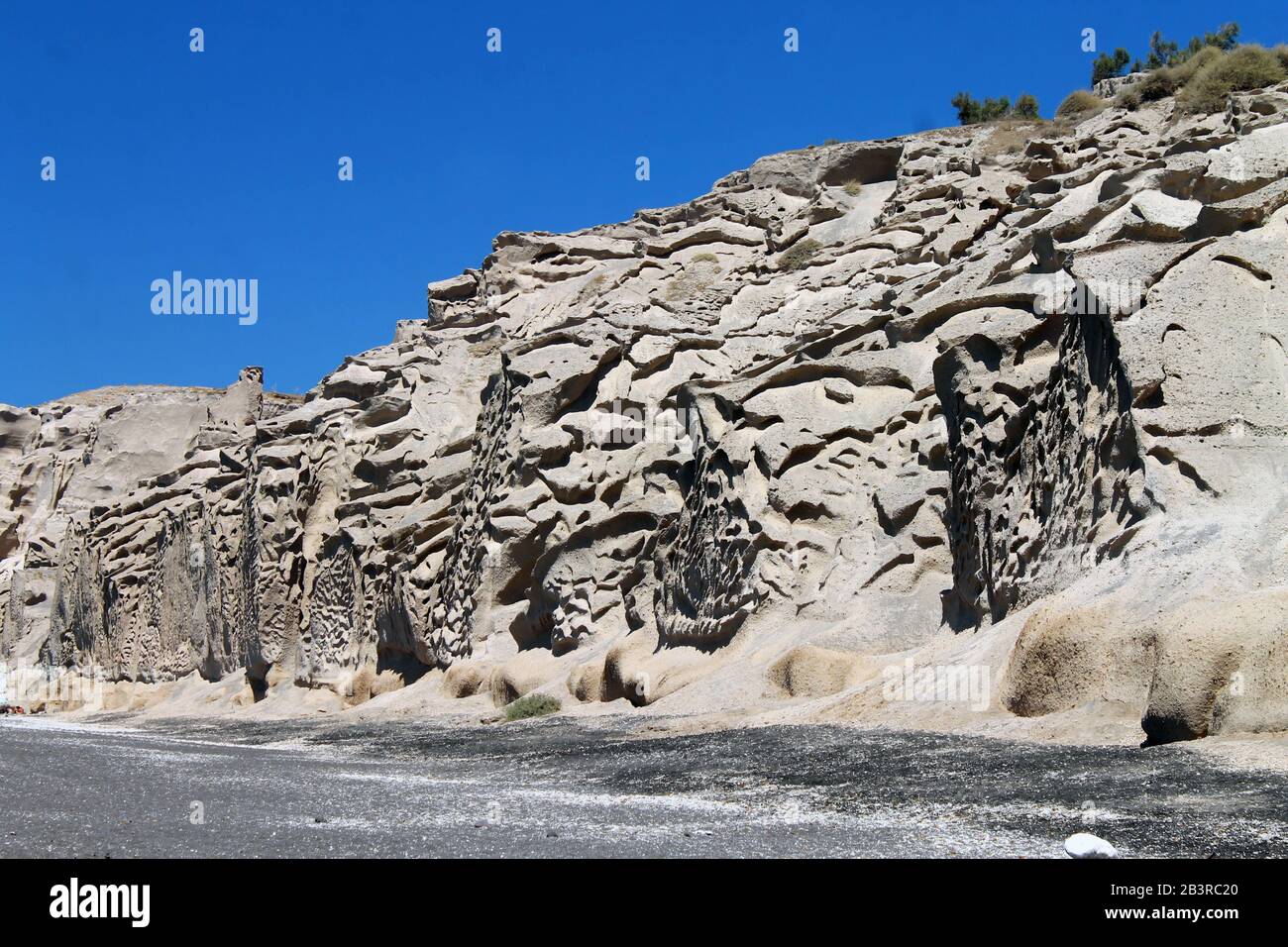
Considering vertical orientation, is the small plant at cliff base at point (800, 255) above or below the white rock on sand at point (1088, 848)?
above

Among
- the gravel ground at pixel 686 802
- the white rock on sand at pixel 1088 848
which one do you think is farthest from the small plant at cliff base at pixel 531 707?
the white rock on sand at pixel 1088 848

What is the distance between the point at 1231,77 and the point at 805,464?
16292 mm

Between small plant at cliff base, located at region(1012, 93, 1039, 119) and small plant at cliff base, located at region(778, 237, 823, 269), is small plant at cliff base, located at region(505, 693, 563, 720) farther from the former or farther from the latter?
small plant at cliff base, located at region(1012, 93, 1039, 119)

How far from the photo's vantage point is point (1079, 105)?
3731 cm

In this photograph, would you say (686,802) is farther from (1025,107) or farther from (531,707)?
(1025,107)

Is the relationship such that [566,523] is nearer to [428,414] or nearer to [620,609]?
[620,609]

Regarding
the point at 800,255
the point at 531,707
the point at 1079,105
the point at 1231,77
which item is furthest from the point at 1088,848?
the point at 1079,105

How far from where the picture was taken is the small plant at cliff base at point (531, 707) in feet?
62.8

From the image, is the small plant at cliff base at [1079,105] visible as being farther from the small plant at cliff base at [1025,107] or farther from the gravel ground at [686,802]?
the gravel ground at [686,802]

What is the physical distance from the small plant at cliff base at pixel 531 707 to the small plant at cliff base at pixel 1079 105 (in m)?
23.6

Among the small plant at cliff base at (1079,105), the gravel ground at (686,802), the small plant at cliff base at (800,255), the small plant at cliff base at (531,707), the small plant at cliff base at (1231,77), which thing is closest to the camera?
the gravel ground at (686,802)

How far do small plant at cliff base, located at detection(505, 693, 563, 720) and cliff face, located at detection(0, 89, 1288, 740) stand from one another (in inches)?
21.8

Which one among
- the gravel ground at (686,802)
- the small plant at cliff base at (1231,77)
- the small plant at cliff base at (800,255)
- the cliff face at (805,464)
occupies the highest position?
the small plant at cliff base at (1231,77)
